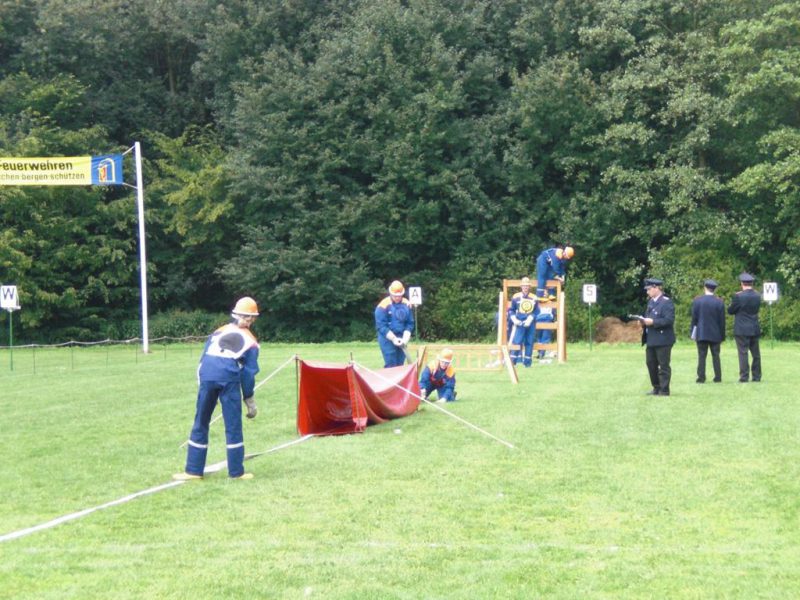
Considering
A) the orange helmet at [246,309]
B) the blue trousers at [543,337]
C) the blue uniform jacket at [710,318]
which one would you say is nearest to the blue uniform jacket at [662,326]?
the blue uniform jacket at [710,318]

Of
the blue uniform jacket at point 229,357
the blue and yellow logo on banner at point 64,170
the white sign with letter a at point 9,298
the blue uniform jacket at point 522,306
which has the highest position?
the blue and yellow logo on banner at point 64,170

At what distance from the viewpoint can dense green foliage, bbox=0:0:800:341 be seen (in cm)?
3959

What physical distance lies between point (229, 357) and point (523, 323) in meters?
13.8

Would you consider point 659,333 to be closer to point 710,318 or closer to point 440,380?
point 710,318

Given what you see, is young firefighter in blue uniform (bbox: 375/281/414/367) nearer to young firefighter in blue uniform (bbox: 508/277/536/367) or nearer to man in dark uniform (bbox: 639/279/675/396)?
man in dark uniform (bbox: 639/279/675/396)

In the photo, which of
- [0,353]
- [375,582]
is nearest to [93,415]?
[375,582]

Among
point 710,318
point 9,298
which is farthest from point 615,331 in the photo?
point 9,298

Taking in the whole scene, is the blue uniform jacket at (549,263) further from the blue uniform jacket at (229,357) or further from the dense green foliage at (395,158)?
the blue uniform jacket at (229,357)

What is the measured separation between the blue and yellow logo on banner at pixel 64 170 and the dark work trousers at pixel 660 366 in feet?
73.9

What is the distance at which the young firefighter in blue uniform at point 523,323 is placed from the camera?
23.8m

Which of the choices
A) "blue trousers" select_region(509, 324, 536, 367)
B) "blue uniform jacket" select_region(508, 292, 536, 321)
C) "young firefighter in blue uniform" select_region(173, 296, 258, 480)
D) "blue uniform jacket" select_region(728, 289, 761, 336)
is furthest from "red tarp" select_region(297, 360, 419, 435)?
"blue trousers" select_region(509, 324, 536, 367)

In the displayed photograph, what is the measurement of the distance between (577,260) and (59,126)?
23.2 metres

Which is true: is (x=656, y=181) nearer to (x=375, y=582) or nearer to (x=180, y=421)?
(x=180, y=421)

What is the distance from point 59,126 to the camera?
4656 cm
